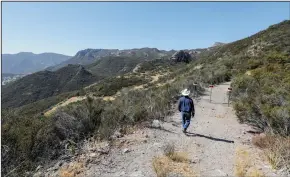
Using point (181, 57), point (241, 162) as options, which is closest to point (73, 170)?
point (241, 162)

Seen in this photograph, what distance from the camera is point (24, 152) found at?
636 centimetres

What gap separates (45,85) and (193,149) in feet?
404

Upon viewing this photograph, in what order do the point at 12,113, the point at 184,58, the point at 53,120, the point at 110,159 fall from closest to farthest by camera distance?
1. the point at 110,159
2. the point at 12,113
3. the point at 53,120
4. the point at 184,58

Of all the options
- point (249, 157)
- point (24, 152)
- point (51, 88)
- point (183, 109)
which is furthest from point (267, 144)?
point (51, 88)

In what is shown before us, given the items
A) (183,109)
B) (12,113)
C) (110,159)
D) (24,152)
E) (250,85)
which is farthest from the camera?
(250,85)

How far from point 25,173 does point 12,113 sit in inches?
90.7

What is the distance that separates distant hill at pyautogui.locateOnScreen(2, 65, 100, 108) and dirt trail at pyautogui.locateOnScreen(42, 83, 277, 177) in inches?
3786

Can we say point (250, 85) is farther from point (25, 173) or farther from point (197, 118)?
point (25, 173)

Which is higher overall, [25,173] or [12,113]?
[12,113]

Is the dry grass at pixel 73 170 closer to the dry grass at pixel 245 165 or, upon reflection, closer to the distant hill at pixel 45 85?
the dry grass at pixel 245 165

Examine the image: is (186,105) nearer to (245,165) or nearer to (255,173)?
(245,165)

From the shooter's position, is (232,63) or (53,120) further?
(232,63)

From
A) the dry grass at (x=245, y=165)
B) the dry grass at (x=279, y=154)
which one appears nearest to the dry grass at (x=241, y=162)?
the dry grass at (x=245, y=165)

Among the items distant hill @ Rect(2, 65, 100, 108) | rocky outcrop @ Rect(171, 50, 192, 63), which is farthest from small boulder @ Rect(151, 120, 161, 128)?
rocky outcrop @ Rect(171, 50, 192, 63)
